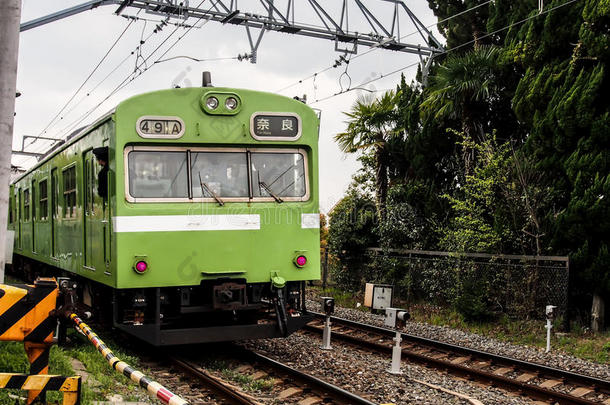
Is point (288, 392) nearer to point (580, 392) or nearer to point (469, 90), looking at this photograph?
point (580, 392)

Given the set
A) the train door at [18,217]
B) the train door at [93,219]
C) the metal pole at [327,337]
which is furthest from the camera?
the train door at [18,217]

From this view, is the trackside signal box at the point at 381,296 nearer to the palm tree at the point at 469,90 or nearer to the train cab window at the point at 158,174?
the train cab window at the point at 158,174

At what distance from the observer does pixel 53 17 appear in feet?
38.7

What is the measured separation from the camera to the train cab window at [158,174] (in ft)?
28.1

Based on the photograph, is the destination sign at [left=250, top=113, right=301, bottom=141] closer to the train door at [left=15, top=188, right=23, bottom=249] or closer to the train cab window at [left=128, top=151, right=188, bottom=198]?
the train cab window at [left=128, top=151, right=188, bottom=198]

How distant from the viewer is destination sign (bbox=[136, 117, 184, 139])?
28.1ft

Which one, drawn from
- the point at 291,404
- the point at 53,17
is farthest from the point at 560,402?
the point at 53,17

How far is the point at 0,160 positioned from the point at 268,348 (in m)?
5.43

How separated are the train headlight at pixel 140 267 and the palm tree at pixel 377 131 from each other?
12044 millimetres

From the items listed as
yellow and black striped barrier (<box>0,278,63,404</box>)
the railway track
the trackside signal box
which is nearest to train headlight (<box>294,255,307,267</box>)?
the railway track

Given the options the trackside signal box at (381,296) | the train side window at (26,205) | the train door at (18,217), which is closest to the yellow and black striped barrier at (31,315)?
the trackside signal box at (381,296)

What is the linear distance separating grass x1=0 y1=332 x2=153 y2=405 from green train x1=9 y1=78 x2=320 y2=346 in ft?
1.90

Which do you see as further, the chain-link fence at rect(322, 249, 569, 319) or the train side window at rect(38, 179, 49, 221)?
the train side window at rect(38, 179, 49, 221)

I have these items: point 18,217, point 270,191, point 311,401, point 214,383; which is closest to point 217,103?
point 270,191
